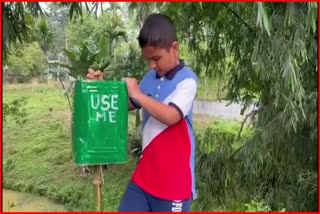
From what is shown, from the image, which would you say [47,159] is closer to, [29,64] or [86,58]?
[29,64]

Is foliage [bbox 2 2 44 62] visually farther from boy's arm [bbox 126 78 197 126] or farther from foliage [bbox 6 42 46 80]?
foliage [bbox 6 42 46 80]

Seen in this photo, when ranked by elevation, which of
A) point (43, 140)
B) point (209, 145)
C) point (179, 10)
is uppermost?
point (179, 10)

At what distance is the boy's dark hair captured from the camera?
3.09ft

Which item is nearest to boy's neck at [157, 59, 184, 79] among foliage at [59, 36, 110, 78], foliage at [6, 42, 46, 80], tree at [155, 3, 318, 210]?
foliage at [59, 36, 110, 78]

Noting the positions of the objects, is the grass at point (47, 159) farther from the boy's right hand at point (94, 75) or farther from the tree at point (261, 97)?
the boy's right hand at point (94, 75)

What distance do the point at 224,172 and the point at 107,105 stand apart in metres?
2.08

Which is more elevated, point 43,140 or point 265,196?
point 265,196

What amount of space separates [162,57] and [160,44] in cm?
3

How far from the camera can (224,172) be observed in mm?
2916

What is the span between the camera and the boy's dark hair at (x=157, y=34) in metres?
0.94

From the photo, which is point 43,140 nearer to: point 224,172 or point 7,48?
point 224,172

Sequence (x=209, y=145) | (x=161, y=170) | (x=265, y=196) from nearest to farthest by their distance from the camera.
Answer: (x=161, y=170) → (x=265, y=196) → (x=209, y=145)

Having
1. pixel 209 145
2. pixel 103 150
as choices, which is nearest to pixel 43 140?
pixel 209 145

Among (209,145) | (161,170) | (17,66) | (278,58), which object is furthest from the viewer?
(17,66)
